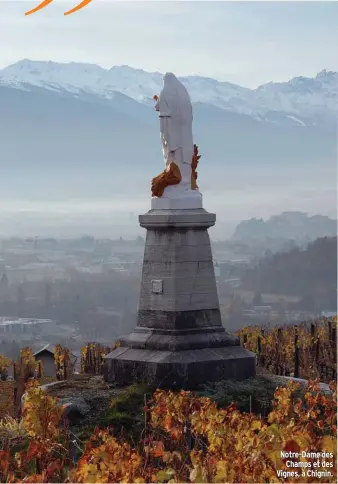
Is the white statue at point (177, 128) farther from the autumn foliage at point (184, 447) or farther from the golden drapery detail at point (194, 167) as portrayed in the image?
the autumn foliage at point (184, 447)

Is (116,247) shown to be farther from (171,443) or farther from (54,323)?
(171,443)

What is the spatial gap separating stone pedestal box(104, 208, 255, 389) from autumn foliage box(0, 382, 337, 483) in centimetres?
357

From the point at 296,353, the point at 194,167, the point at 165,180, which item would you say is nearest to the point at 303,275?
the point at 296,353

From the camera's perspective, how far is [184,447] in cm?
1516

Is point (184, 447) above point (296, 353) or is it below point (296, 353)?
below

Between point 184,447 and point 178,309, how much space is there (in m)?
6.65

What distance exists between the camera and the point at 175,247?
71.5 feet

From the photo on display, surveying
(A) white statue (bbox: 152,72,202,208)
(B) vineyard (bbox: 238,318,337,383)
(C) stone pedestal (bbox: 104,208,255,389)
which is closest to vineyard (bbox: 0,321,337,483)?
(C) stone pedestal (bbox: 104,208,255,389)

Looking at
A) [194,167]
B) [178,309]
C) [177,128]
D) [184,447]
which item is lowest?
[184,447]

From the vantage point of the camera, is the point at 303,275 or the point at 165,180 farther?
the point at 303,275

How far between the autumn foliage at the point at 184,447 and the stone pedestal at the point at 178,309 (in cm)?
357

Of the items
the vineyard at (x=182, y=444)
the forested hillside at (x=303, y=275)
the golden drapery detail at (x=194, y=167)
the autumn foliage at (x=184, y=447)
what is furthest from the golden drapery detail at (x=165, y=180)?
the forested hillside at (x=303, y=275)

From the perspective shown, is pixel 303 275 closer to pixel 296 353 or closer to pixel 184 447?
pixel 296 353

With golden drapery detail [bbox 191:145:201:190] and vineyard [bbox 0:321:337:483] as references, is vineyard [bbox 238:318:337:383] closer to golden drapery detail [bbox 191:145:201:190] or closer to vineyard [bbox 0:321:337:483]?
golden drapery detail [bbox 191:145:201:190]
